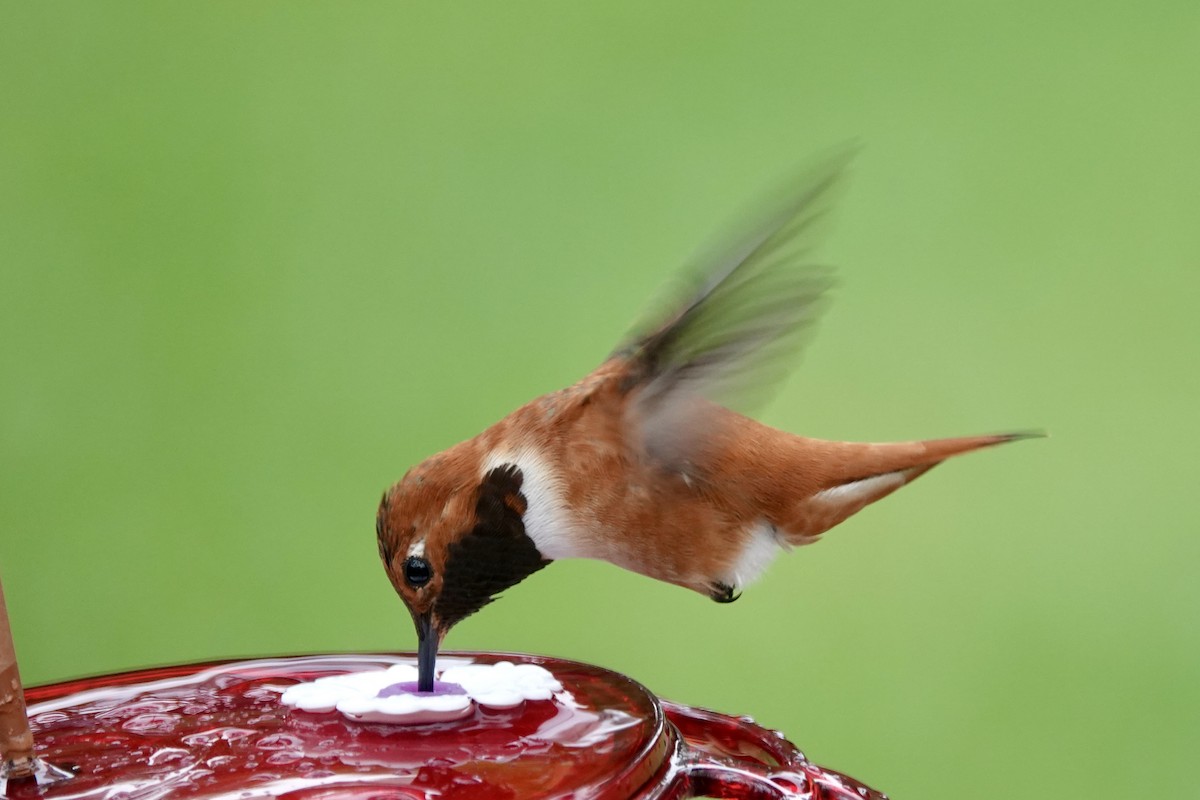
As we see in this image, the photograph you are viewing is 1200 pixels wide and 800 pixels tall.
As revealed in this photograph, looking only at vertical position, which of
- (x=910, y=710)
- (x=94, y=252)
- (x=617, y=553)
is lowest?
(x=910, y=710)

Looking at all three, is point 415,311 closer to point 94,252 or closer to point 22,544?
point 94,252

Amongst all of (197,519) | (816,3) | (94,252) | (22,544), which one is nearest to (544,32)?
(816,3)

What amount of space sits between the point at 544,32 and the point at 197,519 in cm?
92

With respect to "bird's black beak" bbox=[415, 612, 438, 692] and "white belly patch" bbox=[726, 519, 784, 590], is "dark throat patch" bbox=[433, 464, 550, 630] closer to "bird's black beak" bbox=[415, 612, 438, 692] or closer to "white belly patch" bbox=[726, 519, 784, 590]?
"bird's black beak" bbox=[415, 612, 438, 692]

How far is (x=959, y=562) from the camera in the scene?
2.04 metres

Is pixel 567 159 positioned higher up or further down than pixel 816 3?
further down

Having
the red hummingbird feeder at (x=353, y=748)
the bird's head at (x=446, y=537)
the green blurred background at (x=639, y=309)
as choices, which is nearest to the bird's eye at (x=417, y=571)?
the bird's head at (x=446, y=537)

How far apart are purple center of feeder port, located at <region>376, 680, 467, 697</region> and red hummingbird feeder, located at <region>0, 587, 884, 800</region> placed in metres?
0.04

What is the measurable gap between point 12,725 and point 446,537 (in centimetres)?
35

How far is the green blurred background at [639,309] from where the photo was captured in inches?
78.2

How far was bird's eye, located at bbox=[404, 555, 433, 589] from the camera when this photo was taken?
3.34 ft

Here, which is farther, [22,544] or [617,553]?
[22,544]

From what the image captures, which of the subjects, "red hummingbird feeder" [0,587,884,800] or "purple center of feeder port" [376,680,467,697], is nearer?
"red hummingbird feeder" [0,587,884,800]

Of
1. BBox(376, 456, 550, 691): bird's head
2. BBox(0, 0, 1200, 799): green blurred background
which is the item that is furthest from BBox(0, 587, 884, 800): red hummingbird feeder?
BBox(0, 0, 1200, 799): green blurred background
